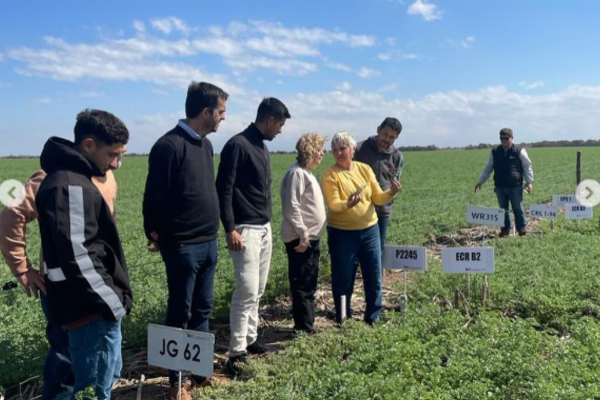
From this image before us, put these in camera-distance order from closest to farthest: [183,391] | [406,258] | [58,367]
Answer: [58,367], [183,391], [406,258]

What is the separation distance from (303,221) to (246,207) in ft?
2.31

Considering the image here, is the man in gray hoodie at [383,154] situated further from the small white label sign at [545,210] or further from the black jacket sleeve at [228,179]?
the small white label sign at [545,210]

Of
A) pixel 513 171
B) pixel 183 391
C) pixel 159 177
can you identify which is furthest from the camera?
pixel 513 171

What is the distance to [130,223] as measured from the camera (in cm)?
1479

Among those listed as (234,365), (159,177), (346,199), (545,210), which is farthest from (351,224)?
(545,210)

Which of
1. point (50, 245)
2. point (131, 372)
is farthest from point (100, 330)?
point (131, 372)

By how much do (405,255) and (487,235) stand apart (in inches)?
236

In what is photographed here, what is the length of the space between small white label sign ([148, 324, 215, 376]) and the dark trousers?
1712mm

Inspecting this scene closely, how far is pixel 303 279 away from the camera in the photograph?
15.9 ft

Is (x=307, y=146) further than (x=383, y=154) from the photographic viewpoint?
No

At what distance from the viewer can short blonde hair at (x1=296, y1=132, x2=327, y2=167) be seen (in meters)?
4.69

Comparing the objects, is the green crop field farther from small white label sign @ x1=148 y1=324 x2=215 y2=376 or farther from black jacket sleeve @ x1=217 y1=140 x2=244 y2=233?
black jacket sleeve @ x1=217 y1=140 x2=244 y2=233

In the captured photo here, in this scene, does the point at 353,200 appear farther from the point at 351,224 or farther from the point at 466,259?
the point at 466,259

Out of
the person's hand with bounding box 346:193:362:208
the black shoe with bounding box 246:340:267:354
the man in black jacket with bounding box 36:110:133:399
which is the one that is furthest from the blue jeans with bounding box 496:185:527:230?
the man in black jacket with bounding box 36:110:133:399
